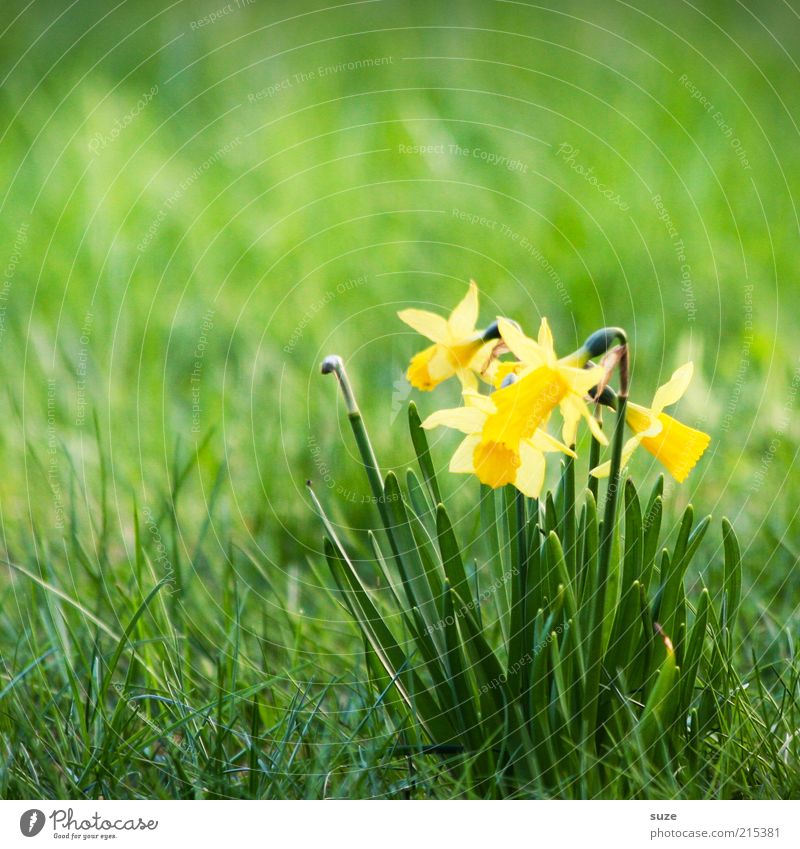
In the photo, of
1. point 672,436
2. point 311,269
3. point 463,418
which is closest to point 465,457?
point 463,418

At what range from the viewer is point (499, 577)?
0.74 metres

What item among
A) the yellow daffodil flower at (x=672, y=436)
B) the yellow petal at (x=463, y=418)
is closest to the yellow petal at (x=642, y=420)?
the yellow daffodil flower at (x=672, y=436)

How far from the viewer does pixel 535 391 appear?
24.0 inches

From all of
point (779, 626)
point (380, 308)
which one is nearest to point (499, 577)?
point (779, 626)

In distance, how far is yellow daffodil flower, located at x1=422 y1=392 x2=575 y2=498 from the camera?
0.62 m

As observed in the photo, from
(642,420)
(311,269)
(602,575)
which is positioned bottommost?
(602,575)

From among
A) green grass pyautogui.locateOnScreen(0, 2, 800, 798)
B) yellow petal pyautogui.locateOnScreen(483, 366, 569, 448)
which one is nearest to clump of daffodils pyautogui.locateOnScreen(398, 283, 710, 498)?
yellow petal pyautogui.locateOnScreen(483, 366, 569, 448)

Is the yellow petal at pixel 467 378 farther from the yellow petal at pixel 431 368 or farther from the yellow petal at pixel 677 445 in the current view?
the yellow petal at pixel 677 445

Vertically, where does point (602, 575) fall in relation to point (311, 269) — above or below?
below

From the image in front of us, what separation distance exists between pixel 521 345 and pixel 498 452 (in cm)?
7

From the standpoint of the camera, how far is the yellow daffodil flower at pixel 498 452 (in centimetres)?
62

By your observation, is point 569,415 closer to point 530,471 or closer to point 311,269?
point 530,471

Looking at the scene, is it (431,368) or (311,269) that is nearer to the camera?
(431,368)
